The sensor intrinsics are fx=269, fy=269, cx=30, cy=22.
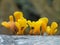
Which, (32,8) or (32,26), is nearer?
(32,26)

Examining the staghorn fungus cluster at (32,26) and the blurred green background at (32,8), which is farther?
the blurred green background at (32,8)

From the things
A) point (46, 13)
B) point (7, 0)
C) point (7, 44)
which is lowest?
point (7, 44)

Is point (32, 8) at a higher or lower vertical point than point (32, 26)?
higher

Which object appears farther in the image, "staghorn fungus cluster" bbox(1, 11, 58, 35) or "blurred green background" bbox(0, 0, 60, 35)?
"blurred green background" bbox(0, 0, 60, 35)

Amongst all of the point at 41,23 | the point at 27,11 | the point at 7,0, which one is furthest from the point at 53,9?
the point at 41,23

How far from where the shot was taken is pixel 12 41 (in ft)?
2.84

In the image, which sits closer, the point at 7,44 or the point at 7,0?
the point at 7,44

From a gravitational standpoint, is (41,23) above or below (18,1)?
below

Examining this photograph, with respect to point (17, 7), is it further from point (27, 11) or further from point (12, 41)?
point (12, 41)

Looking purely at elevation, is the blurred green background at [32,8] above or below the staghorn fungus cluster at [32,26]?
above

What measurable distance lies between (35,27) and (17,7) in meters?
1.40

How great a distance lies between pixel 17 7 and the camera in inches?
90.7

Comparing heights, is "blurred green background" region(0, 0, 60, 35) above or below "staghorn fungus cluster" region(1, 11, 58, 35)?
above

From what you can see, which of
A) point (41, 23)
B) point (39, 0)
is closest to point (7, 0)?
point (39, 0)
